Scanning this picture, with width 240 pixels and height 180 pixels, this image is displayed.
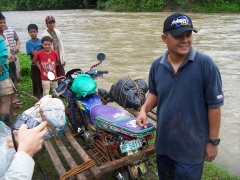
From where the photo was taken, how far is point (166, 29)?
1931mm

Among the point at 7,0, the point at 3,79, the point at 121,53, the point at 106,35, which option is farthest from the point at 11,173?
the point at 7,0

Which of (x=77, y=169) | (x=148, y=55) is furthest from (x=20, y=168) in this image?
(x=148, y=55)

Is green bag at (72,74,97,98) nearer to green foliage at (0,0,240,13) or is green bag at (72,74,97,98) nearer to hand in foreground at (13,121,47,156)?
hand in foreground at (13,121,47,156)

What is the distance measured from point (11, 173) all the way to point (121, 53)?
9.19 metres

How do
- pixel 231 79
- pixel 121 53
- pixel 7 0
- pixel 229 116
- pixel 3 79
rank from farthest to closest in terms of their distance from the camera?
pixel 7 0, pixel 121 53, pixel 231 79, pixel 229 116, pixel 3 79

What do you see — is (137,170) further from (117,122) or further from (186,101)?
(186,101)

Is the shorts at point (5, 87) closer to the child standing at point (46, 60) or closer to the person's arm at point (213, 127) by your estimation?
the child standing at point (46, 60)

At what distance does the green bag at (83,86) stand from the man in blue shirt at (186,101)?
1.21 m

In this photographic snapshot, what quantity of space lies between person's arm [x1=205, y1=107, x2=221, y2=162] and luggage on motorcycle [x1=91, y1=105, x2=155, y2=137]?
0.54 meters

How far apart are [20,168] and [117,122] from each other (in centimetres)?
118

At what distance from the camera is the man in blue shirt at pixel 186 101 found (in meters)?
1.84

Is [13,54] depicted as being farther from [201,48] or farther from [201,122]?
[201,48]

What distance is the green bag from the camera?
3122mm

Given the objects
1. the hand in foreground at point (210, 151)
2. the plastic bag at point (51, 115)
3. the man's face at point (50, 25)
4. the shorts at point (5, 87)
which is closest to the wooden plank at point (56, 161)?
the plastic bag at point (51, 115)
